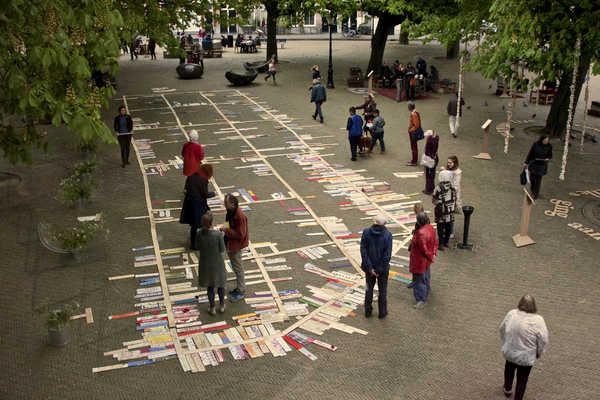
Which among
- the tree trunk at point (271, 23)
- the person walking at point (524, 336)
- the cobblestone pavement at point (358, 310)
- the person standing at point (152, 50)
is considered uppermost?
the tree trunk at point (271, 23)

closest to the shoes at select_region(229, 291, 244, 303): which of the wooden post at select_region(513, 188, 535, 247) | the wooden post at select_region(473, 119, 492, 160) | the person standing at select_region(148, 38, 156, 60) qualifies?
the wooden post at select_region(513, 188, 535, 247)

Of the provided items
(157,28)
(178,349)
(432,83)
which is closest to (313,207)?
(178,349)

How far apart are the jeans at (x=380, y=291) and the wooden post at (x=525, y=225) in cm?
417

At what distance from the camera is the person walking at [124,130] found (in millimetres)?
17812

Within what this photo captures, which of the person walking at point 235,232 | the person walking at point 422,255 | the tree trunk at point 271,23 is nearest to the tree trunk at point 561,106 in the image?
the person walking at point 422,255

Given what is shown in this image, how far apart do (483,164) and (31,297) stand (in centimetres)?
1294

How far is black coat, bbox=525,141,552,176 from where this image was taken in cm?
1537

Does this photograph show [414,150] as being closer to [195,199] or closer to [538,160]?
[538,160]

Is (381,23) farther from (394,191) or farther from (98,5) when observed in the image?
(98,5)

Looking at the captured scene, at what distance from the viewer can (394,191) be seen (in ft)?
52.9

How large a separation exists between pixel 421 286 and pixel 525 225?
371 cm

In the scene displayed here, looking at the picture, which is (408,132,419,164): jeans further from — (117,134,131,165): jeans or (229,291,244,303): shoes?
(229,291,244,303): shoes

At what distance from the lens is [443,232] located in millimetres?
12859

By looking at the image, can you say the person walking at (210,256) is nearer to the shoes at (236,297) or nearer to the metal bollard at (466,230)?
the shoes at (236,297)
